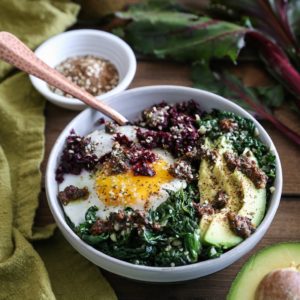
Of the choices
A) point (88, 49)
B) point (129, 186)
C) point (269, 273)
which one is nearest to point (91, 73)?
point (88, 49)

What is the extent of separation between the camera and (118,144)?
71.0 inches

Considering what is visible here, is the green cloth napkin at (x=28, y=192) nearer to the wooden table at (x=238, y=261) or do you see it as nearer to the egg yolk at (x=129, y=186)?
the wooden table at (x=238, y=261)

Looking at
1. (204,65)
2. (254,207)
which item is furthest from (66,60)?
(254,207)

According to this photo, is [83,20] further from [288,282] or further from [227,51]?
[288,282]

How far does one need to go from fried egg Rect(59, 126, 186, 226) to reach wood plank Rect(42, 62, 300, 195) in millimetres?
441

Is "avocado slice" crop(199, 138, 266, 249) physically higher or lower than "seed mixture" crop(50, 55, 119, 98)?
higher

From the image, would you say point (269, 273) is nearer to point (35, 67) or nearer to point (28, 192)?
point (28, 192)

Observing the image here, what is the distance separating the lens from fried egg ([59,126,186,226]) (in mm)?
1651

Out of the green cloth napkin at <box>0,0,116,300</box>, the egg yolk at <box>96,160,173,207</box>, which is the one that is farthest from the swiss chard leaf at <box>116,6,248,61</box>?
the egg yolk at <box>96,160,173,207</box>

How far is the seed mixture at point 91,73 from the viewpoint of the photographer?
2.29m

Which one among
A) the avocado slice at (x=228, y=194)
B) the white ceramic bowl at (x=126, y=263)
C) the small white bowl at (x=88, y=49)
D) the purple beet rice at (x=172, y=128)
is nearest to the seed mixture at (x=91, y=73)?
the small white bowl at (x=88, y=49)

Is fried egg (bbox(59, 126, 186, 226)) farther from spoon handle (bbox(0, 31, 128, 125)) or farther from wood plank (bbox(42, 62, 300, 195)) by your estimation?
wood plank (bbox(42, 62, 300, 195))

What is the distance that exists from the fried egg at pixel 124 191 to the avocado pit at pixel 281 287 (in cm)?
41

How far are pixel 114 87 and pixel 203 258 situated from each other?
1.03 meters
